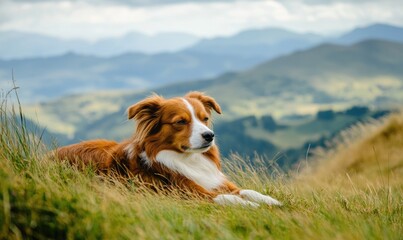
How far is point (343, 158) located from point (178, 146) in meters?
12.3

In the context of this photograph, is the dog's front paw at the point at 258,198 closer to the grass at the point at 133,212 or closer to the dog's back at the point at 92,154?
the grass at the point at 133,212

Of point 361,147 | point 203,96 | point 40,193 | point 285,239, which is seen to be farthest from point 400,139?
point 40,193

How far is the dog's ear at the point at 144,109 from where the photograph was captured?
713 centimetres

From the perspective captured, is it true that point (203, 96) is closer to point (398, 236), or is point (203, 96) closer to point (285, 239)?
point (285, 239)

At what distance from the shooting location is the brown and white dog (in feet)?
22.7

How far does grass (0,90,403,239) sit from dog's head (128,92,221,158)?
72 centimetres

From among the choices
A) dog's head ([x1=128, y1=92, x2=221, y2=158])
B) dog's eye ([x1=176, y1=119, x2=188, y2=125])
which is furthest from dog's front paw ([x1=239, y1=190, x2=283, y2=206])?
dog's eye ([x1=176, y1=119, x2=188, y2=125])

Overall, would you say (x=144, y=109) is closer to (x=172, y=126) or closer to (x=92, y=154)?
(x=172, y=126)

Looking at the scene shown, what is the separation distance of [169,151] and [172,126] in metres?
0.35

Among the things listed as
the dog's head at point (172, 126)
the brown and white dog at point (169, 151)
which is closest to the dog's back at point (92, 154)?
the brown and white dog at point (169, 151)

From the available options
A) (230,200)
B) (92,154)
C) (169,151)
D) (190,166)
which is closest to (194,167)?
(190,166)

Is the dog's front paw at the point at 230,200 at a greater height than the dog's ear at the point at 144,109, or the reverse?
the dog's ear at the point at 144,109

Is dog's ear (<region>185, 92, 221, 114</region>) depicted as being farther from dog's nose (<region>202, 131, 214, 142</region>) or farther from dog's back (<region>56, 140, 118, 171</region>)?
dog's back (<region>56, 140, 118, 171</region>)

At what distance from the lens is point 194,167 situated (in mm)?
7156
